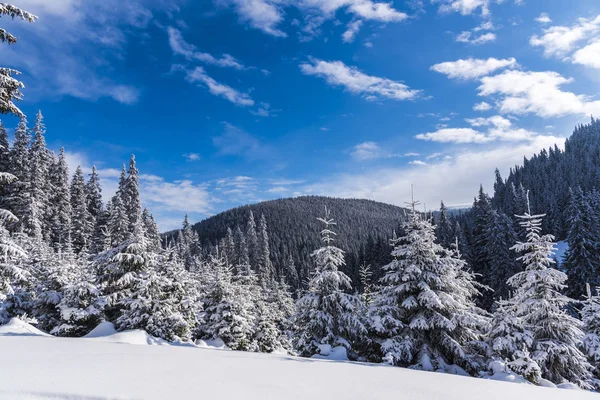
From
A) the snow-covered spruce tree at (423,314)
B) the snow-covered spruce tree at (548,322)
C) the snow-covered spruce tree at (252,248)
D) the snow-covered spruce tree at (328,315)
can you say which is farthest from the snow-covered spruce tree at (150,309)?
the snow-covered spruce tree at (252,248)

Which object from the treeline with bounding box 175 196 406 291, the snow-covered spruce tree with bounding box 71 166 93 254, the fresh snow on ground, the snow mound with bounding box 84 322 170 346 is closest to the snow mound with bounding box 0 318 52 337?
the snow mound with bounding box 84 322 170 346

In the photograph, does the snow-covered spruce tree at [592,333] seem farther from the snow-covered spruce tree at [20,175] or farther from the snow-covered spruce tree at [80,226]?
the snow-covered spruce tree at [80,226]

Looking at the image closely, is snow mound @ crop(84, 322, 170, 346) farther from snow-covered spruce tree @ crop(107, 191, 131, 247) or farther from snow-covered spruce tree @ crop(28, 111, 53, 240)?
snow-covered spruce tree @ crop(28, 111, 53, 240)

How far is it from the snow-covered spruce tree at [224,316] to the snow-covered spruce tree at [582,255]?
34.4 metres

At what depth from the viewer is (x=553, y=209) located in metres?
83.8

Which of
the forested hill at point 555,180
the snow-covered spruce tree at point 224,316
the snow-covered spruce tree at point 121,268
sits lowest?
the snow-covered spruce tree at point 224,316

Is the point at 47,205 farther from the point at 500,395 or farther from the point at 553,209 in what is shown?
the point at 553,209

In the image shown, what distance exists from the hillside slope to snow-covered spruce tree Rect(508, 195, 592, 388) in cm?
510

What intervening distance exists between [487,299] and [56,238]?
63475 mm

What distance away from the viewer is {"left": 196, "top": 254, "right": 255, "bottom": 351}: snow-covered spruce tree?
21.6m

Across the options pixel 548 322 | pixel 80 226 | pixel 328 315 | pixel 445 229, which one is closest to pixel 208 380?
pixel 328 315

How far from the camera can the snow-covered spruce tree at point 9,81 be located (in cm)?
958

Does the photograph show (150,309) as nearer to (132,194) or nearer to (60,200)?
(132,194)

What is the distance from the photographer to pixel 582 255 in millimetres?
35969
